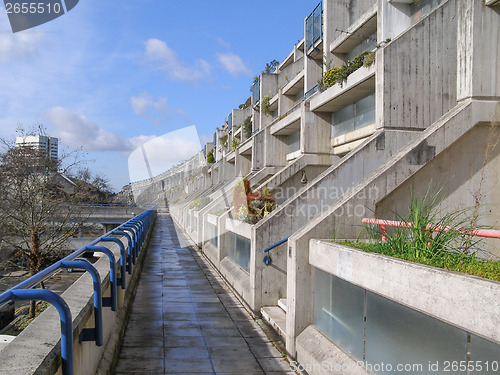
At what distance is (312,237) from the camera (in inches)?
309

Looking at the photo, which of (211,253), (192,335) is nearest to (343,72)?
(211,253)

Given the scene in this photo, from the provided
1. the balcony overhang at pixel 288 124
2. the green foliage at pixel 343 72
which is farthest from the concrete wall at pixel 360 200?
the balcony overhang at pixel 288 124

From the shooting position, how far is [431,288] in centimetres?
429

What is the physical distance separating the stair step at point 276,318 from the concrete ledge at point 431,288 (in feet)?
9.05

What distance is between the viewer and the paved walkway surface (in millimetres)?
7098

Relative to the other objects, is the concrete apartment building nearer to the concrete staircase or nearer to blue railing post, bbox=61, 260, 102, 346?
the concrete staircase

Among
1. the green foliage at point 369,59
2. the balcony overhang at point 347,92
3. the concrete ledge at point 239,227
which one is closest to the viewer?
the concrete ledge at point 239,227

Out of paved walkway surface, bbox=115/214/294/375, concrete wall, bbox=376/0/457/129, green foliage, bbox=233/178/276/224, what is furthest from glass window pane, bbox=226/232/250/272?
concrete wall, bbox=376/0/457/129

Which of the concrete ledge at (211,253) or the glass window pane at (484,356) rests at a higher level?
the glass window pane at (484,356)

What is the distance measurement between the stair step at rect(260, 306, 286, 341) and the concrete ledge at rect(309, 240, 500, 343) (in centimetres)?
276

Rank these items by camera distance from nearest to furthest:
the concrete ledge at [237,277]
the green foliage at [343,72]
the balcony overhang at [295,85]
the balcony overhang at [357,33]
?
the concrete ledge at [237,277]
the green foliage at [343,72]
the balcony overhang at [357,33]
the balcony overhang at [295,85]

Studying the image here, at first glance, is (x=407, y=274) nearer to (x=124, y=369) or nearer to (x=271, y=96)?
(x=124, y=369)

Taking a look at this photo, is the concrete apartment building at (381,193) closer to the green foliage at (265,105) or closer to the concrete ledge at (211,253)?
the concrete ledge at (211,253)

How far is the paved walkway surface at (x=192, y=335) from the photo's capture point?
7098 millimetres
